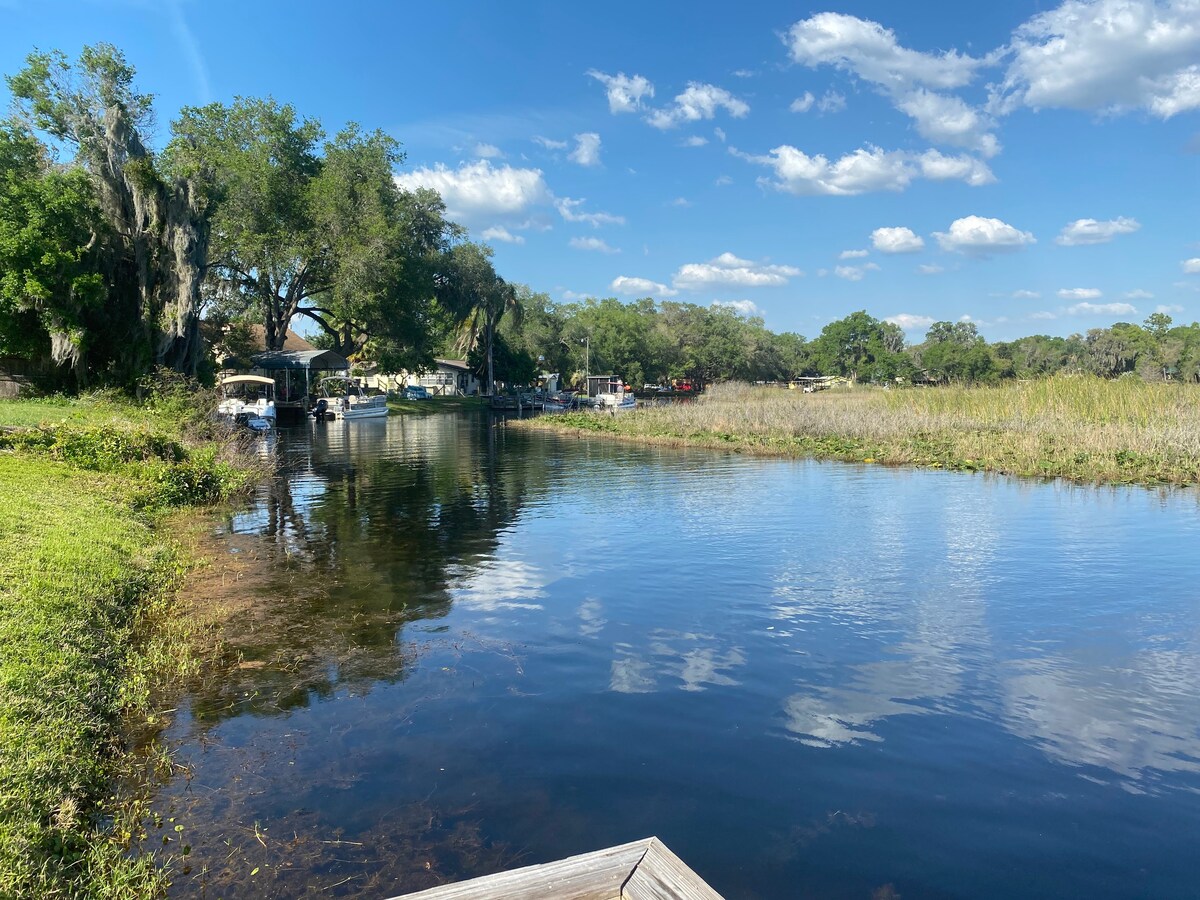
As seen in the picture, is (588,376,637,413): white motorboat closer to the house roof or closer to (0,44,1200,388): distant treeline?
(0,44,1200,388): distant treeline

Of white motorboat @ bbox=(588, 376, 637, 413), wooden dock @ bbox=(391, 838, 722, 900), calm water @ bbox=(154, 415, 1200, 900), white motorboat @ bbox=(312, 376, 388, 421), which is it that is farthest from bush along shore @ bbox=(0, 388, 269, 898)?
white motorboat @ bbox=(588, 376, 637, 413)

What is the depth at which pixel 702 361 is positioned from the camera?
355 ft

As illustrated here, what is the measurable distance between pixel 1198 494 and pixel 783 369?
370 feet

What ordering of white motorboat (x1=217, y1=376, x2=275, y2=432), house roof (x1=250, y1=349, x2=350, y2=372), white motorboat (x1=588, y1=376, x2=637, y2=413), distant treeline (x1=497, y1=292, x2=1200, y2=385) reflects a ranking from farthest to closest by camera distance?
distant treeline (x1=497, y1=292, x2=1200, y2=385) < white motorboat (x1=588, y1=376, x2=637, y2=413) < house roof (x1=250, y1=349, x2=350, y2=372) < white motorboat (x1=217, y1=376, x2=275, y2=432)

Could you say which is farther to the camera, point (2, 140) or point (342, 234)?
point (342, 234)

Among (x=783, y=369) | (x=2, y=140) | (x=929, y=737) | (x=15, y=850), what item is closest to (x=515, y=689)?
(x=929, y=737)

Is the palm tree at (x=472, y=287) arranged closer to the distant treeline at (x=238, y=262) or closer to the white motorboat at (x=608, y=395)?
the distant treeline at (x=238, y=262)

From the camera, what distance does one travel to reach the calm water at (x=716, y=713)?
5.48 m

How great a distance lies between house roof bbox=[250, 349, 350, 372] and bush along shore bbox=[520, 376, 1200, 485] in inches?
790

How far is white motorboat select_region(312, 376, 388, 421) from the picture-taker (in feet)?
167

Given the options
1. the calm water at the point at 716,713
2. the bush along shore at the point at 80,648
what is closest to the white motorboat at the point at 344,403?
the bush along shore at the point at 80,648

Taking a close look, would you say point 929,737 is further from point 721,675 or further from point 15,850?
point 15,850

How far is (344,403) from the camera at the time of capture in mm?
51812

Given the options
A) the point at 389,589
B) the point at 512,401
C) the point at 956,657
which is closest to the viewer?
the point at 956,657
